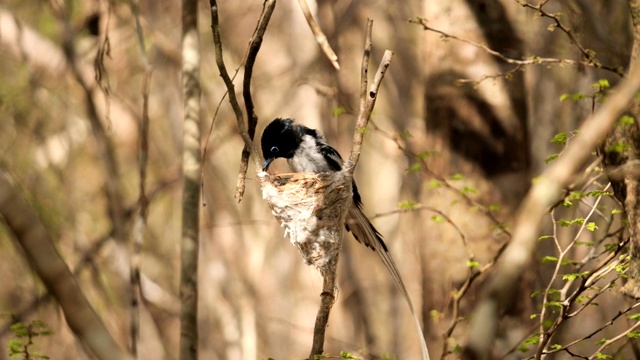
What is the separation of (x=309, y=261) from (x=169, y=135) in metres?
10.4

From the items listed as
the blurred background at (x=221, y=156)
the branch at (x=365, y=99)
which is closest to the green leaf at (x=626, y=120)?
the branch at (x=365, y=99)

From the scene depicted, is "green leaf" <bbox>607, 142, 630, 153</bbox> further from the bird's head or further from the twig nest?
the bird's head

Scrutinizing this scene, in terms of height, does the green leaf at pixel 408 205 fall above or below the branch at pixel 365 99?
above

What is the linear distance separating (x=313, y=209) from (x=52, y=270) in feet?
8.56

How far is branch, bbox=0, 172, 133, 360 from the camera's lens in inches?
79.5

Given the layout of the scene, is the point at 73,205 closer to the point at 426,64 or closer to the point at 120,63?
the point at 120,63

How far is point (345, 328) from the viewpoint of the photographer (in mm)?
12102

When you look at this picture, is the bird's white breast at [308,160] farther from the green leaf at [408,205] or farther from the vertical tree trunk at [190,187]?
the vertical tree trunk at [190,187]

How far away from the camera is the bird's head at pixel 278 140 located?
6426 millimetres

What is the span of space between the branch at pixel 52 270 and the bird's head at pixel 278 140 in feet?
13.9

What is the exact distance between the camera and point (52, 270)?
2.04 metres

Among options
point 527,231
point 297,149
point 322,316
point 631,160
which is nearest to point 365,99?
point 322,316

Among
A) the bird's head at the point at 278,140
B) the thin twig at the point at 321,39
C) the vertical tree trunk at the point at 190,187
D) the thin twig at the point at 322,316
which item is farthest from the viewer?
the bird's head at the point at 278,140

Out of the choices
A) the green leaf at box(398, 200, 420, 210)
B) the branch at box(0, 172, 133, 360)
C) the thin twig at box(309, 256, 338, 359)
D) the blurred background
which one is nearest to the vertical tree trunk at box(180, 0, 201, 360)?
the thin twig at box(309, 256, 338, 359)
